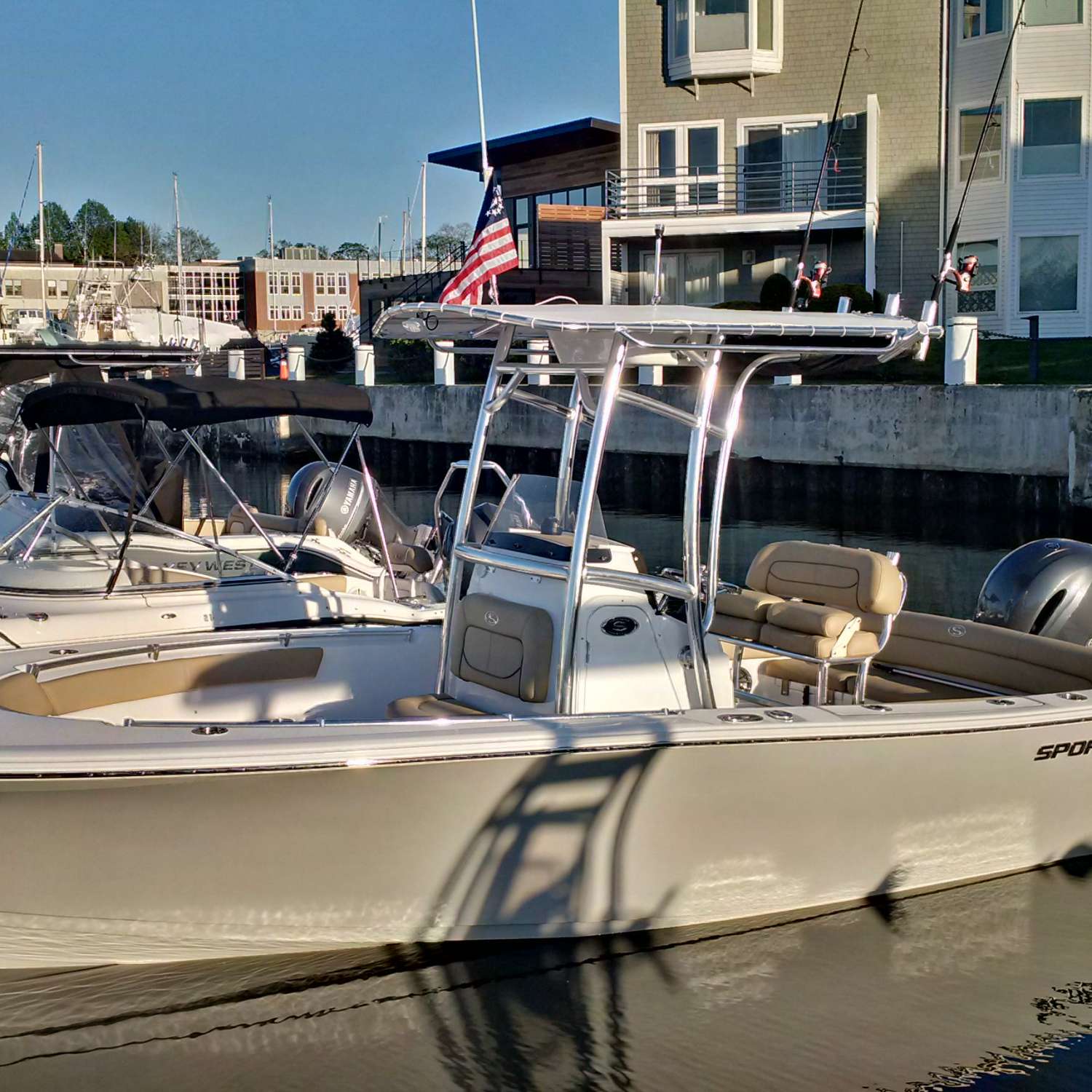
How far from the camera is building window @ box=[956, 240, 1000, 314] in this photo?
30.8m

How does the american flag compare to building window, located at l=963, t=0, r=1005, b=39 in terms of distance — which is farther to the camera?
building window, located at l=963, t=0, r=1005, b=39

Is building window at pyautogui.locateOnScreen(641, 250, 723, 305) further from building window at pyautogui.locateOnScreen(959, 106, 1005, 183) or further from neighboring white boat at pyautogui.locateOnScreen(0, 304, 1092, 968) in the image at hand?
neighboring white boat at pyautogui.locateOnScreen(0, 304, 1092, 968)

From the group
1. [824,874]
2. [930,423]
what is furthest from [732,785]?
[930,423]

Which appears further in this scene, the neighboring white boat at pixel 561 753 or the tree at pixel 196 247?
the tree at pixel 196 247

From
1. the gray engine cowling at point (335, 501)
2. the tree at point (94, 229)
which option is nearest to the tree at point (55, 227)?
the tree at point (94, 229)

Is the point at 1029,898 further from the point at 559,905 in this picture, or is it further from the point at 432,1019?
the point at 432,1019

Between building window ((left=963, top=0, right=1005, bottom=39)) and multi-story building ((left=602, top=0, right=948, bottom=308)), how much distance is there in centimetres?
53

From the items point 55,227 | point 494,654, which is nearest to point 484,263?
point 494,654

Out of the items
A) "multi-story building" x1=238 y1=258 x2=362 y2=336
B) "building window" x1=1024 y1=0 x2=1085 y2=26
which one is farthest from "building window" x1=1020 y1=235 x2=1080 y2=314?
"multi-story building" x1=238 y1=258 x2=362 y2=336

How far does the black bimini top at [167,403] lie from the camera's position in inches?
339

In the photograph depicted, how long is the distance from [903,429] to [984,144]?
Result: 1307cm

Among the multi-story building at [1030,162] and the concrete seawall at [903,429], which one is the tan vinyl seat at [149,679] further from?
the multi-story building at [1030,162]

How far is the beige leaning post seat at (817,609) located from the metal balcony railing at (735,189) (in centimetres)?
2524

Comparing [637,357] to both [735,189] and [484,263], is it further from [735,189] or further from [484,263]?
[735,189]
